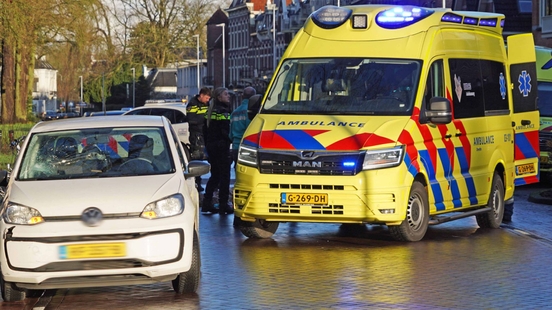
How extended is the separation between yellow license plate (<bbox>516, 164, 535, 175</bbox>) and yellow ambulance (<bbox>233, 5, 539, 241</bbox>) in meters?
0.71

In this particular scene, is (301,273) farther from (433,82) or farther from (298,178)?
(433,82)

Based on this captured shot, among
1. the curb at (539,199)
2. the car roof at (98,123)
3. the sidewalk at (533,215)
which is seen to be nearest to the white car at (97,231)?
the car roof at (98,123)

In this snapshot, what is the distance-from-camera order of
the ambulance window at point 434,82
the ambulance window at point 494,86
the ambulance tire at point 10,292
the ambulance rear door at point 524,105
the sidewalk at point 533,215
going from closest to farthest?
the ambulance tire at point 10,292 → the ambulance window at point 434,82 → the sidewalk at point 533,215 → the ambulance window at point 494,86 → the ambulance rear door at point 524,105

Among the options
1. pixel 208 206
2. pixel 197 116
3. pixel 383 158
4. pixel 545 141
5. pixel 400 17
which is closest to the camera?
pixel 383 158

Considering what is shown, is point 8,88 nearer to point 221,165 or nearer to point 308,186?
point 221,165

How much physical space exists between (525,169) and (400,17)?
380 centimetres

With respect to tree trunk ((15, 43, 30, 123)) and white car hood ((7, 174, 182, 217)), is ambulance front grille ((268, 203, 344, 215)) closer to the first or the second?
white car hood ((7, 174, 182, 217))

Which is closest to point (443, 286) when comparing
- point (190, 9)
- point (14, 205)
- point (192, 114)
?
point (14, 205)

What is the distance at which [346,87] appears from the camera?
1320 centimetres

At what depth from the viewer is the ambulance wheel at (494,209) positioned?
576 inches

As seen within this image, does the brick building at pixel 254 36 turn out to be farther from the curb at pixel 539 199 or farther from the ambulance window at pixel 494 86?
the ambulance window at pixel 494 86

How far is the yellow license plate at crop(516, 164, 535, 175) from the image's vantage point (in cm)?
1604

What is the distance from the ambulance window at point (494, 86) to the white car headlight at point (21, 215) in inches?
289

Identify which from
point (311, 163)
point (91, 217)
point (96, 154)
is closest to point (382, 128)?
point (311, 163)
